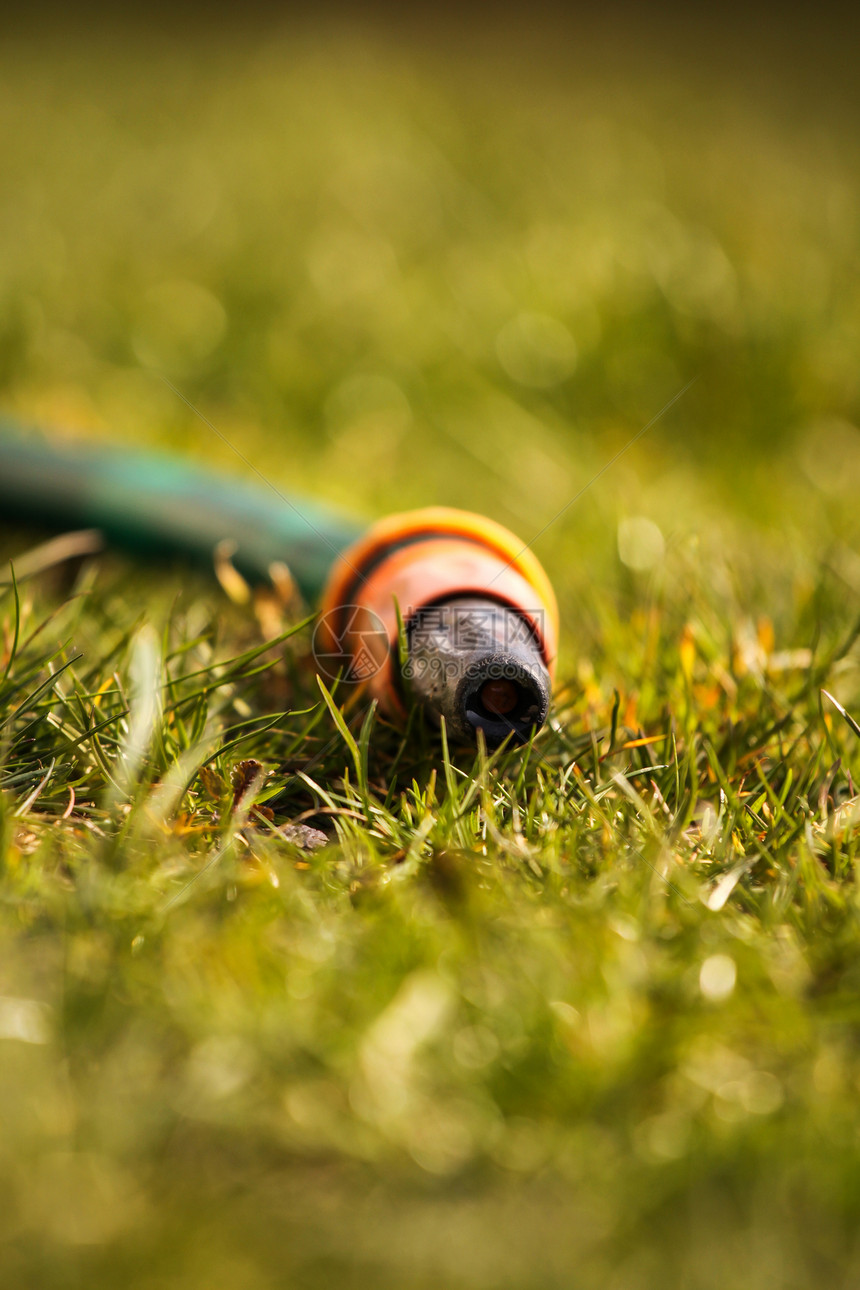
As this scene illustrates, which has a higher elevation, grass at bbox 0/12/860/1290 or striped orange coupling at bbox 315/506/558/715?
striped orange coupling at bbox 315/506/558/715

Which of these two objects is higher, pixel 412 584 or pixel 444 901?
pixel 412 584

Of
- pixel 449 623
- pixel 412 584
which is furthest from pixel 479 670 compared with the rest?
pixel 412 584

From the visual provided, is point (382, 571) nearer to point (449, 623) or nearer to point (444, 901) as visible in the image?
point (449, 623)

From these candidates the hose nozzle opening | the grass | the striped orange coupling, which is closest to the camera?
the grass

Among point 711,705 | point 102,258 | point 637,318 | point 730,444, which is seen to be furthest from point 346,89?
point 711,705

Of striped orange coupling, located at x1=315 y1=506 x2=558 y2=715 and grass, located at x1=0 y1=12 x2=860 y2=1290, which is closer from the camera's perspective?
grass, located at x1=0 y1=12 x2=860 y2=1290

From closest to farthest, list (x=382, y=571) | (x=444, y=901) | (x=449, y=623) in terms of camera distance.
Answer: (x=444, y=901) → (x=449, y=623) → (x=382, y=571)

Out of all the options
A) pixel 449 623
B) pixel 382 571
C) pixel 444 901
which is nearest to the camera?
pixel 444 901

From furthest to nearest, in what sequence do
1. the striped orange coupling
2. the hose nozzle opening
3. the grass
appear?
the striped orange coupling → the hose nozzle opening → the grass
